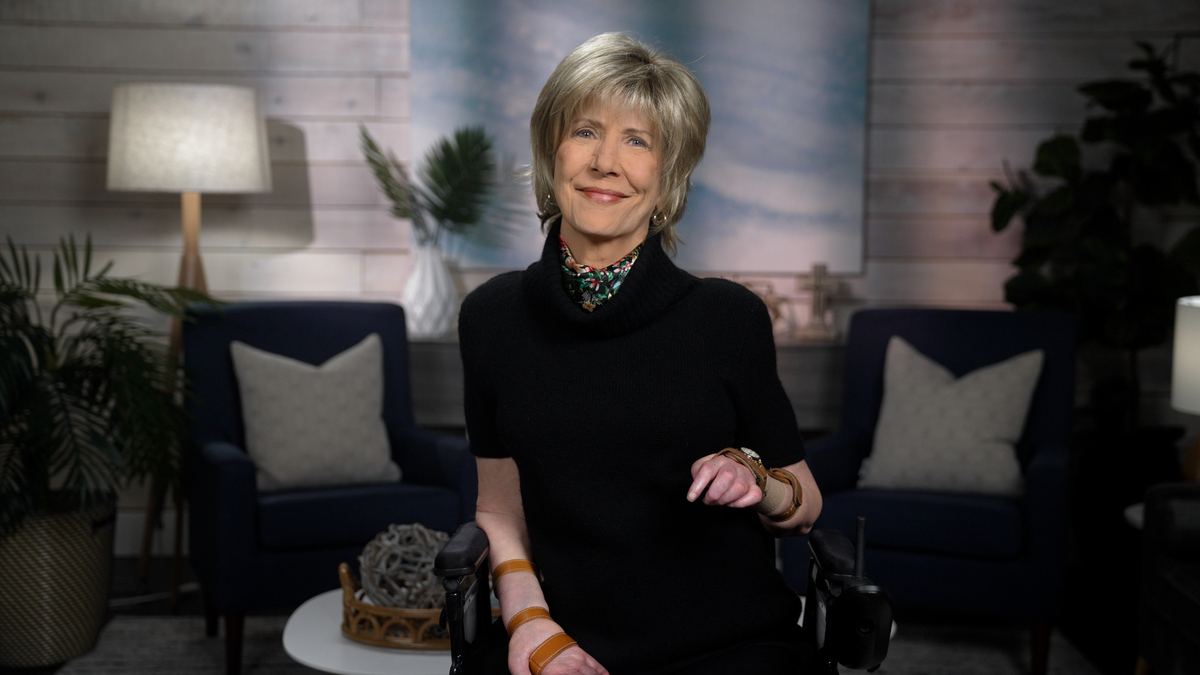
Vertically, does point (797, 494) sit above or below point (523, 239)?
below

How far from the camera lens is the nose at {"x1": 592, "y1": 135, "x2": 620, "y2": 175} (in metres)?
1.28

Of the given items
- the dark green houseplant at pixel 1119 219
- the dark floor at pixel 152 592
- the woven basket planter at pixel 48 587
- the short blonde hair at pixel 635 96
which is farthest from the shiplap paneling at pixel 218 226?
the short blonde hair at pixel 635 96

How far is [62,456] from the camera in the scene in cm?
249

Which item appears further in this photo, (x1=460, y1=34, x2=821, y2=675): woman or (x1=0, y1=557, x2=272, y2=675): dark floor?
(x1=0, y1=557, x2=272, y2=675): dark floor

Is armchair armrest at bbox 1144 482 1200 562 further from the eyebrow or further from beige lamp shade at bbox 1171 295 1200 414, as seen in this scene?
the eyebrow

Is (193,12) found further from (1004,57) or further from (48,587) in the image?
(1004,57)

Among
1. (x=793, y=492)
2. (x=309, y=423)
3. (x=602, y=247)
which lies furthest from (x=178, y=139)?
(x=793, y=492)

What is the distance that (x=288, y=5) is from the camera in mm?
3520

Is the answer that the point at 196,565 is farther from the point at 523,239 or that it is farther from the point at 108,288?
the point at 523,239

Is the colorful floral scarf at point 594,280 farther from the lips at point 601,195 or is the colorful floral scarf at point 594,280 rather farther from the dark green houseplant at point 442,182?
the dark green houseplant at point 442,182

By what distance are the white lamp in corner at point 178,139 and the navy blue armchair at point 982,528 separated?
6.36 feet

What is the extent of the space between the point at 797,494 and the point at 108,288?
2.15 metres

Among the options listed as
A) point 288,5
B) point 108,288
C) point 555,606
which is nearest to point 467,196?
point 288,5

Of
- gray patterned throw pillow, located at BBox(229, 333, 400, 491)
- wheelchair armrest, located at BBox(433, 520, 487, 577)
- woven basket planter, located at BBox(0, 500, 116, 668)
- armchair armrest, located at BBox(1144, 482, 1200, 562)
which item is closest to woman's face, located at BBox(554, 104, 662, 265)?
wheelchair armrest, located at BBox(433, 520, 487, 577)
